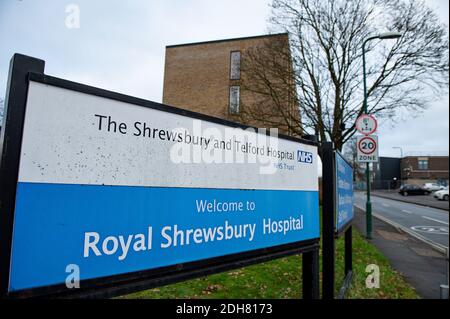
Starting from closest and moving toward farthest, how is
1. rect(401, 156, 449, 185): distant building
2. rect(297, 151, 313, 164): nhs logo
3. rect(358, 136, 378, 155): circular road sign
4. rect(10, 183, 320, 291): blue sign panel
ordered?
rect(10, 183, 320, 291): blue sign panel → rect(297, 151, 313, 164): nhs logo → rect(358, 136, 378, 155): circular road sign → rect(401, 156, 449, 185): distant building

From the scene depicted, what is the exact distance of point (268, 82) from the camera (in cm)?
1416

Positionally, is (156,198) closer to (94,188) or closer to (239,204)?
(94,188)

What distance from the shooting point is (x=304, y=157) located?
2.47m

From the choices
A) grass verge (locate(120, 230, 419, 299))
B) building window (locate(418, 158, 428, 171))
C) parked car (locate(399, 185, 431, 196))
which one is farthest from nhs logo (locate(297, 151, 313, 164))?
building window (locate(418, 158, 428, 171))

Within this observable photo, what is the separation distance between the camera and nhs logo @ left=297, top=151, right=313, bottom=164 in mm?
2411

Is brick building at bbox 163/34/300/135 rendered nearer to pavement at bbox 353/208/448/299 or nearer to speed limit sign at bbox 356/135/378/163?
speed limit sign at bbox 356/135/378/163

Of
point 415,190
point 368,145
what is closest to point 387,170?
point 415,190

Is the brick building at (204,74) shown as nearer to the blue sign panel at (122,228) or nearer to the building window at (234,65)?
the building window at (234,65)

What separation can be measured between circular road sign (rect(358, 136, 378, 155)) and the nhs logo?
23.8 ft

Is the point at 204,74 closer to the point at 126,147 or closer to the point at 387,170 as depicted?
the point at 126,147

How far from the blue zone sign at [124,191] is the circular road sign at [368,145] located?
7.97m

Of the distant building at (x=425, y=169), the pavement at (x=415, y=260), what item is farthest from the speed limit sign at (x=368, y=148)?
Result: the distant building at (x=425, y=169)

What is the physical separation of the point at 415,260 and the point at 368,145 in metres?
3.51

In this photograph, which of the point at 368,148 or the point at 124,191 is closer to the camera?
the point at 124,191
